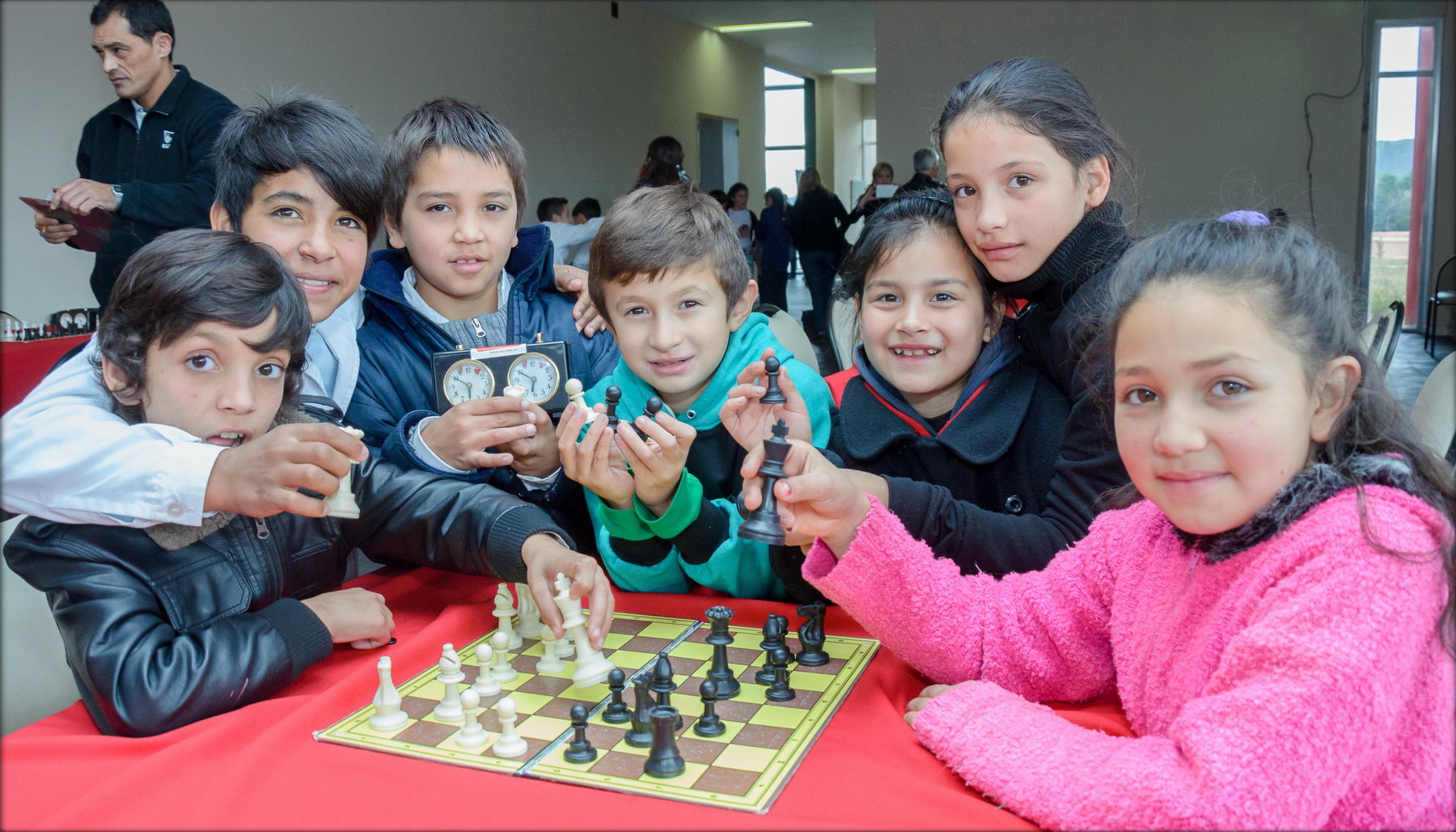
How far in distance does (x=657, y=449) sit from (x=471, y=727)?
24.2 inches

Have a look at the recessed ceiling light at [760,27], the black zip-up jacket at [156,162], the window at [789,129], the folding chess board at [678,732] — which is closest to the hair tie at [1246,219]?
the folding chess board at [678,732]

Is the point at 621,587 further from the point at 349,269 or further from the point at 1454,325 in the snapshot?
the point at 1454,325

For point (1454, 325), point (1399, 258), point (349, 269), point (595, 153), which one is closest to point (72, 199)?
point (349, 269)

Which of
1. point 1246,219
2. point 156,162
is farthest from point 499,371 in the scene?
point 156,162

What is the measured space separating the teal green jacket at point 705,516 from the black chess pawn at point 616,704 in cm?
51

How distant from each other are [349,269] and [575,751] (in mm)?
1569

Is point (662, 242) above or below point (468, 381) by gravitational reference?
above

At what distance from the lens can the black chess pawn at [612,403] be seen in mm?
1877

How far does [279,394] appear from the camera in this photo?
74.6 inches

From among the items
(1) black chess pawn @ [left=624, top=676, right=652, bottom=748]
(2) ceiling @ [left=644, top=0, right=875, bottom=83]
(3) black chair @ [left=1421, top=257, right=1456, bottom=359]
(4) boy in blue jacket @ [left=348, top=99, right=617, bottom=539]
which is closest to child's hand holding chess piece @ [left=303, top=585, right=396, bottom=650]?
(4) boy in blue jacket @ [left=348, top=99, right=617, bottom=539]

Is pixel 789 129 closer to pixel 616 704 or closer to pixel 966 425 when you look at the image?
pixel 966 425

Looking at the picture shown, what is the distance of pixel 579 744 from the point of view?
143 centimetres

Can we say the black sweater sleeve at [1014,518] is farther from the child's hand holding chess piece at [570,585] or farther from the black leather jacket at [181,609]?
the black leather jacket at [181,609]

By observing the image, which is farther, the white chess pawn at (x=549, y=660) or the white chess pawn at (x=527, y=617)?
the white chess pawn at (x=527, y=617)
